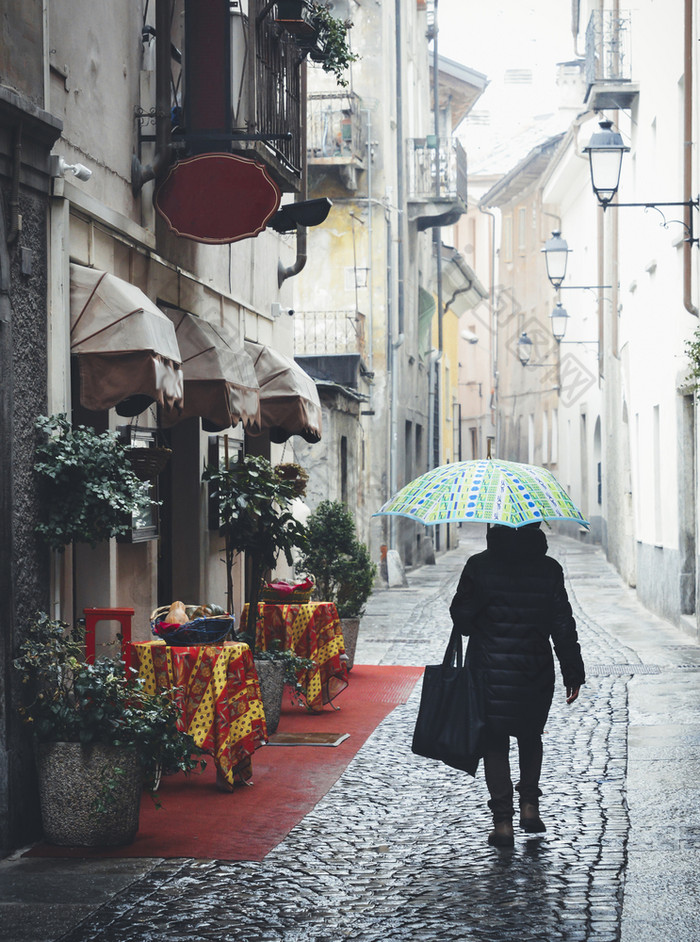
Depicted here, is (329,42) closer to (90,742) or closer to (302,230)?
(302,230)

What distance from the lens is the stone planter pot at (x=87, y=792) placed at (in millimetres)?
6199

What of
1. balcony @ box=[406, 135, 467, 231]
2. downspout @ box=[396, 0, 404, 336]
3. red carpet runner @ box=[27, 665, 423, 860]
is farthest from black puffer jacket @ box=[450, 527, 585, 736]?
balcony @ box=[406, 135, 467, 231]

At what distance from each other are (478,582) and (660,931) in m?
1.88

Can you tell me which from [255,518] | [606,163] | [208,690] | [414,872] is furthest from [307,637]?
[606,163]

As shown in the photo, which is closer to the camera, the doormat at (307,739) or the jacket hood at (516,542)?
the jacket hood at (516,542)

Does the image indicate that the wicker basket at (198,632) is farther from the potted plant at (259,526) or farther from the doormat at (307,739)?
the doormat at (307,739)

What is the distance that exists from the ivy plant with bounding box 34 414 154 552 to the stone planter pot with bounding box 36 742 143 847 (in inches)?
41.6

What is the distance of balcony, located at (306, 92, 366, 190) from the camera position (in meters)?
22.2

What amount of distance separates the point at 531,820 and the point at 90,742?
2.14 m

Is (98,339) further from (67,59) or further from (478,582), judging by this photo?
(478,582)

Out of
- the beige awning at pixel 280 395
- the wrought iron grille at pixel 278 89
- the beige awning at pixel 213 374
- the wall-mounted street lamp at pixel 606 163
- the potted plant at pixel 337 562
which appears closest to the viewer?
the beige awning at pixel 213 374

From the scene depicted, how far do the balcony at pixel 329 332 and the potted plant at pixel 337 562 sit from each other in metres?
9.33

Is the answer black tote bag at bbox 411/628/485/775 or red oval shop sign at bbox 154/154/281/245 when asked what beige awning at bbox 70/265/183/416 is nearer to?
red oval shop sign at bbox 154/154/281/245

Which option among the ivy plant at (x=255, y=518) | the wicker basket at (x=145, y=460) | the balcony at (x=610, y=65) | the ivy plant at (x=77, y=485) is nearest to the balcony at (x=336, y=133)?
the balcony at (x=610, y=65)
